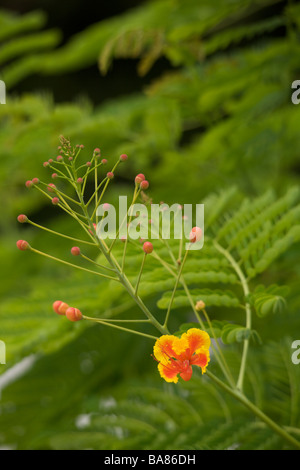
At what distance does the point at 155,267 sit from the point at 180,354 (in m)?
0.12

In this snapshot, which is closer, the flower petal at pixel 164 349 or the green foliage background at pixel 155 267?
the flower petal at pixel 164 349

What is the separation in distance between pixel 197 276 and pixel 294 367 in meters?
0.18

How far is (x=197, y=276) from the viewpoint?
14.0 inches

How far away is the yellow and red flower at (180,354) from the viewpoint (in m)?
0.24

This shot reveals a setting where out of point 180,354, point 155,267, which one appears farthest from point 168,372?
point 155,267

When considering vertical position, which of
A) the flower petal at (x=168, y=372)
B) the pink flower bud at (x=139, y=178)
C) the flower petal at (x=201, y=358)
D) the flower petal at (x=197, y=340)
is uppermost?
the pink flower bud at (x=139, y=178)

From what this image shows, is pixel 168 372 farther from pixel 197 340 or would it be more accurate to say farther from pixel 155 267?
pixel 155 267

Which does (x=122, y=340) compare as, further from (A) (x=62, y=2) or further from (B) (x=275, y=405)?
(A) (x=62, y=2)

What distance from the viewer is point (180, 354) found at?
24 centimetres

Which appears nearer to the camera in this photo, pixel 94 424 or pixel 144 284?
pixel 144 284

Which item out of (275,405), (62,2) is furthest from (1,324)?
(62,2)

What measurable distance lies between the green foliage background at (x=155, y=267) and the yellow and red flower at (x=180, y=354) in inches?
2.6
